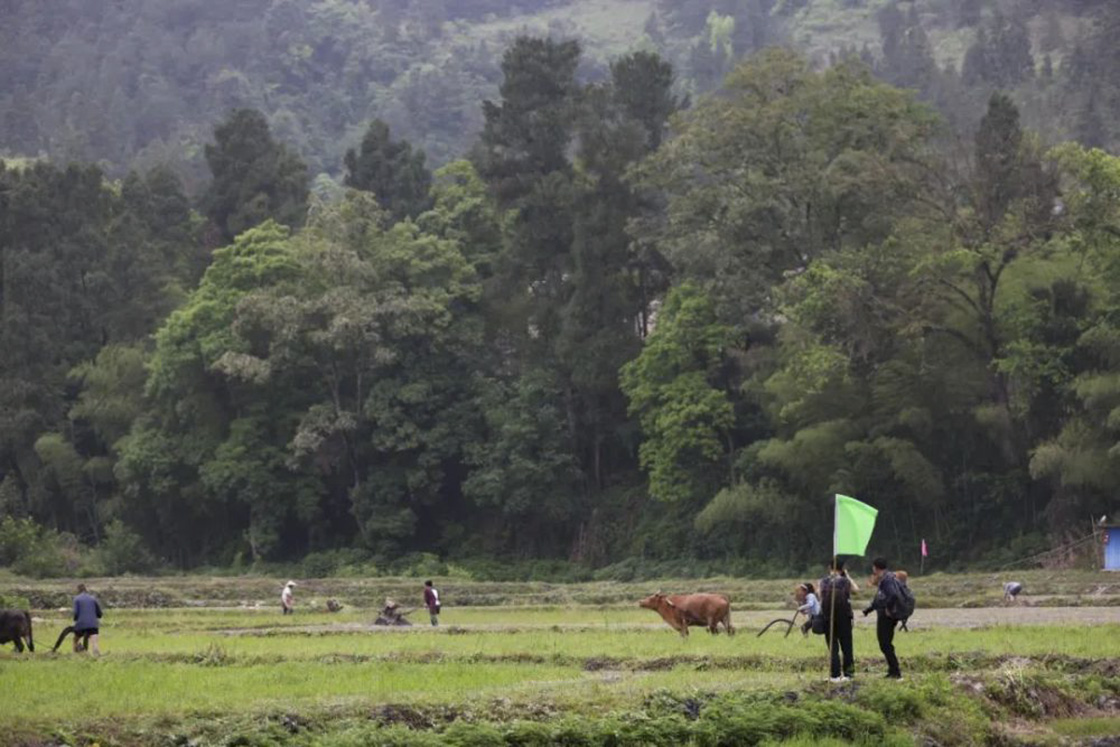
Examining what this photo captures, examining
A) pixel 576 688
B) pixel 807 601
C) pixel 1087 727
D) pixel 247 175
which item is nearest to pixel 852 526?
pixel 1087 727

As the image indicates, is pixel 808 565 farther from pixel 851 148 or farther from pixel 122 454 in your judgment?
pixel 122 454

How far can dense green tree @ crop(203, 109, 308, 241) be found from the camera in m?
89.6

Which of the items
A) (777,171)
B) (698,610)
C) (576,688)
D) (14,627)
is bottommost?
(576,688)

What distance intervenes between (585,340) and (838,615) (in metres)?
50.4

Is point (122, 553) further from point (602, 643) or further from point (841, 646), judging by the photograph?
point (841, 646)

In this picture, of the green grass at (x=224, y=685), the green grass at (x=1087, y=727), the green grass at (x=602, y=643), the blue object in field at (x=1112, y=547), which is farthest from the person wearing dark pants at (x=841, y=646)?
the blue object in field at (x=1112, y=547)

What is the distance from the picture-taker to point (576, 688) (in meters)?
22.0

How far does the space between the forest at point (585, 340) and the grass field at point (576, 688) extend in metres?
24.0

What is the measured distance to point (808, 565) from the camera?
2502 inches

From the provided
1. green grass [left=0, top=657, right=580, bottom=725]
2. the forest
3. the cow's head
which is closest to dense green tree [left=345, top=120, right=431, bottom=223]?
the forest

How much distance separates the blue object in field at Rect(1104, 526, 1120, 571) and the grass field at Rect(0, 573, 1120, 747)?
16157 millimetres

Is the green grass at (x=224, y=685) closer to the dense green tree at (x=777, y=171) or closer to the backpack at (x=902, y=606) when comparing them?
the backpack at (x=902, y=606)

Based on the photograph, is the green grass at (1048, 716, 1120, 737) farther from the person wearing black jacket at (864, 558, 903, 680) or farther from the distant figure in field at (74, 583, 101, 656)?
the distant figure in field at (74, 583, 101, 656)

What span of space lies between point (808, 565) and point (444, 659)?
36925 mm
